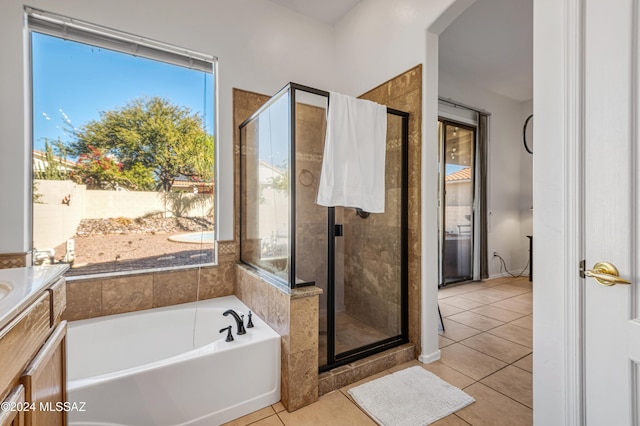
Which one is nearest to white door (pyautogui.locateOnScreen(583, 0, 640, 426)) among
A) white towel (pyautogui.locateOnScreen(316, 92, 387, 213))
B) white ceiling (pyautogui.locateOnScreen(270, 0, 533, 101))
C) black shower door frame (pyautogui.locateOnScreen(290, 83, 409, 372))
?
white towel (pyautogui.locateOnScreen(316, 92, 387, 213))

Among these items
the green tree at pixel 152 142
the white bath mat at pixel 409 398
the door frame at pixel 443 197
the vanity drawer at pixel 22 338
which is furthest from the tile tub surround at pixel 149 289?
the door frame at pixel 443 197

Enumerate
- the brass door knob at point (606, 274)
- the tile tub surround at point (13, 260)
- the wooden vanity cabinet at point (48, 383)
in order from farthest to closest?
1. the tile tub surround at point (13, 260)
2. the brass door knob at point (606, 274)
3. the wooden vanity cabinet at point (48, 383)

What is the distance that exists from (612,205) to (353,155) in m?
1.34

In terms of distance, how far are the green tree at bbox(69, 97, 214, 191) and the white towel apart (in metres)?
1.22

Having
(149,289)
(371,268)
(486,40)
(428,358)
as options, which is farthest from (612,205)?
A: (486,40)

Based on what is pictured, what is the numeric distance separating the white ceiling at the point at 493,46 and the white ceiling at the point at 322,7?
3.84 feet

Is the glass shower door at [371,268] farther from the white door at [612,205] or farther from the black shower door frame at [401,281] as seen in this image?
the white door at [612,205]

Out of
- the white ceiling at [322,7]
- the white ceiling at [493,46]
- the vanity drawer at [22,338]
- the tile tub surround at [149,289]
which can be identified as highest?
the white ceiling at [322,7]

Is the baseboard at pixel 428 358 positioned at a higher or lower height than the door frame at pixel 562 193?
lower

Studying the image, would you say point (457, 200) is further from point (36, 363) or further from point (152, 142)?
point (36, 363)

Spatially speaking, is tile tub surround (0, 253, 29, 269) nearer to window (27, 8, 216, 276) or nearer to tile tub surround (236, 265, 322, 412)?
window (27, 8, 216, 276)

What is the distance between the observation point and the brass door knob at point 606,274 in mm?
907

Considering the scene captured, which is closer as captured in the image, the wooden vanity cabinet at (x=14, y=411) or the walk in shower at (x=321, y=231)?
the wooden vanity cabinet at (x=14, y=411)

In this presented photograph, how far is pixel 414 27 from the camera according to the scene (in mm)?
2238
